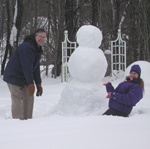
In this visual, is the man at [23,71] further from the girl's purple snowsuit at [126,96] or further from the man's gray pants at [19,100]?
the girl's purple snowsuit at [126,96]

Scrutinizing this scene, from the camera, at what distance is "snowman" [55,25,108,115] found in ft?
12.6

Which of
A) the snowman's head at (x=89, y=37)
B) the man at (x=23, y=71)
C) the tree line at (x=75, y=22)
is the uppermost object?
the tree line at (x=75, y=22)

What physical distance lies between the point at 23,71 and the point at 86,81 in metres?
1.24

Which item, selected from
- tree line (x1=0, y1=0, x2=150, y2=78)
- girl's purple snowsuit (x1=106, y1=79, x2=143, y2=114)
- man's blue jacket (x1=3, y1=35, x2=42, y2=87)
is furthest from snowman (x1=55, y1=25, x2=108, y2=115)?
tree line (x1=0, y1=0, x2=150, y2=78)

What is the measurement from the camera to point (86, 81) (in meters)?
3.98

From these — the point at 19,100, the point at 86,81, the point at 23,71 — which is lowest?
the point at 19,100

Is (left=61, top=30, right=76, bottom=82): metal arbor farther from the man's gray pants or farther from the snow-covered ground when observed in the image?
the snow-covered ground

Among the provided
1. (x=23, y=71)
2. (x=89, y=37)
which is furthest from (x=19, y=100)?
Answer: (x=89, y=37)

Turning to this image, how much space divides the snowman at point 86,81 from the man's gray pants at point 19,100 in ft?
2.21

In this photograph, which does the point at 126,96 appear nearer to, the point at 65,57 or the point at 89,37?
the point at 89,37

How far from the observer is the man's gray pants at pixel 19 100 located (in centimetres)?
343

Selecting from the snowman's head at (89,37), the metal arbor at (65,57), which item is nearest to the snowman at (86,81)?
the snowman's head at (89,37)

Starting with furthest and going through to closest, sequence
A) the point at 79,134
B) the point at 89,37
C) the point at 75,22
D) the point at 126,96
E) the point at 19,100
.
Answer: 1. the point at 75,22
2. the point at 89,37
3. the point at 19,100
4. the point at 126,96
5. the point at 79,134

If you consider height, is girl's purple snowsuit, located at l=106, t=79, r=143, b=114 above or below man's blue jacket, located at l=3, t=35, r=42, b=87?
below
